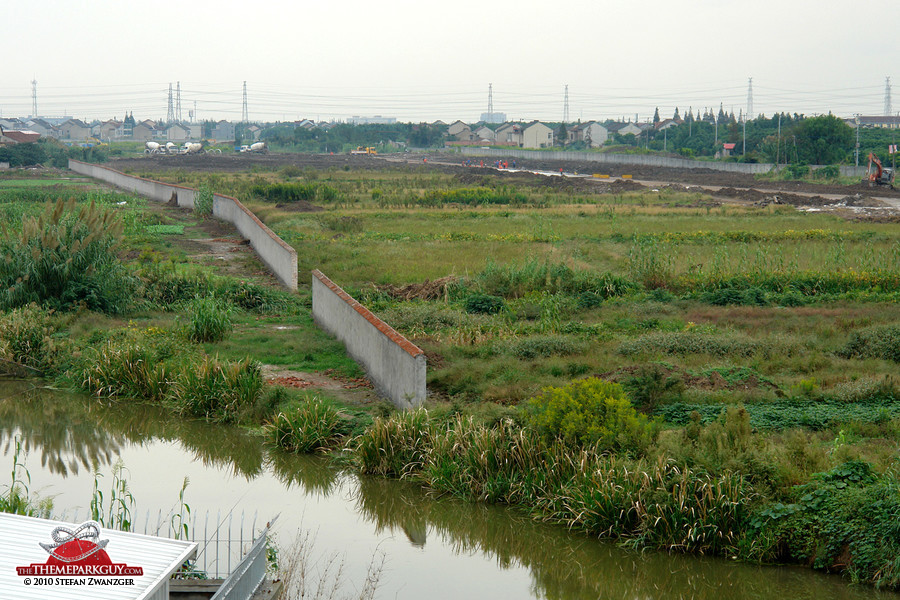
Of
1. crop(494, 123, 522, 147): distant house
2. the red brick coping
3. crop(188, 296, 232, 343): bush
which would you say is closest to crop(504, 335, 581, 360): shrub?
→ the red brick coping

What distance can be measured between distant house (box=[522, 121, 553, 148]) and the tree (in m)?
70.1

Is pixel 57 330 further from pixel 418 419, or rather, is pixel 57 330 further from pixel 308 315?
pixel 418 419

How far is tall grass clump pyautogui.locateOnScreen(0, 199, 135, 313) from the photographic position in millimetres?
21469

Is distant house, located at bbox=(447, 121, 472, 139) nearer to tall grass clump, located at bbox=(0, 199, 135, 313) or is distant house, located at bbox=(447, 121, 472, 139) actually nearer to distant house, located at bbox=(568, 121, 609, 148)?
distant house, located at bbox=(568, 121, 609, 148)

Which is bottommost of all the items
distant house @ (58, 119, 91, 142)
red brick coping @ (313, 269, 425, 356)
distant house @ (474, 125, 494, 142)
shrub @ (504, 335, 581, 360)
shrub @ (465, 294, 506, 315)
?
shrub @ (504, 335, 581, 360)

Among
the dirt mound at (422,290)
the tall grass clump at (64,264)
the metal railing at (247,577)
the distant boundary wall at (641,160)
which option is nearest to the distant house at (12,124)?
the distant boundary wall at (641,160)

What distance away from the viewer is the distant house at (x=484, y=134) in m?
172

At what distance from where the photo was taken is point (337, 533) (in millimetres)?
11500

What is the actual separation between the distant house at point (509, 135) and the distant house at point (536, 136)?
2801mm

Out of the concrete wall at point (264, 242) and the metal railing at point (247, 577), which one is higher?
the concrete wall at point (264, 242)

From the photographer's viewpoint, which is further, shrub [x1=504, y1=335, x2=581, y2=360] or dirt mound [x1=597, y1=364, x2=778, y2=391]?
shrub [x1=504, y1=335, x2=581, y2=360]

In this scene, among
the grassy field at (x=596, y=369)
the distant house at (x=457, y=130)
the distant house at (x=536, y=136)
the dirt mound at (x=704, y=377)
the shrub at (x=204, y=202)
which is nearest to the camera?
the grassy field at (x=596, y=369)

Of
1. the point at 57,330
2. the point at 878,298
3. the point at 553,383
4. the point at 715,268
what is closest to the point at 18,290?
the point at 57,330

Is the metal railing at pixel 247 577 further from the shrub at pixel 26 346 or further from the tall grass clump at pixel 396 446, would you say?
the shrub at pixel 26 346
